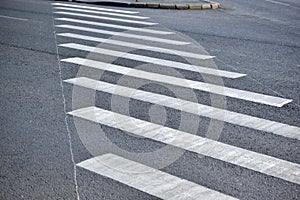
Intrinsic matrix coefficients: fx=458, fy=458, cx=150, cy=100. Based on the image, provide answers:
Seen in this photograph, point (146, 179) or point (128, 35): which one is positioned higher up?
point (128, 35)

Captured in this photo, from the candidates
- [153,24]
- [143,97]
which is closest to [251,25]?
[153,24]

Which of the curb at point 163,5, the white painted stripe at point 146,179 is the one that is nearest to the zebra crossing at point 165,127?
the white painted stripe at point 146,179

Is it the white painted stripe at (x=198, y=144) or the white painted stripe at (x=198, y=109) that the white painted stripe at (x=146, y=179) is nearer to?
the white painted stripe at (x=198, y=144)

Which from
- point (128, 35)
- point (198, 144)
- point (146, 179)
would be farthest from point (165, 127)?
point (128, 35)

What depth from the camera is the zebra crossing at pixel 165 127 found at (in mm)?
4309

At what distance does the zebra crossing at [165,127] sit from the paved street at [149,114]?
0.6 inches

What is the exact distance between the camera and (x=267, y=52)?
9.59 meters

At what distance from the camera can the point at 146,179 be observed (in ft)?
14.2

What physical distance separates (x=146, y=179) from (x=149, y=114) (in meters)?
1.73

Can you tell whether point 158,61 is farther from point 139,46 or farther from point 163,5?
point 163,5

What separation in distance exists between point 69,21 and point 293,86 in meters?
8.01

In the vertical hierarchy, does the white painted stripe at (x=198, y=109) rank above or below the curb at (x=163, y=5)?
below

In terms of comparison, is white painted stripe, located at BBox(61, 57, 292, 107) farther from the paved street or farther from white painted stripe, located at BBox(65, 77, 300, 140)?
white painted stripe, located at BBox(65, 77, 300, 140)

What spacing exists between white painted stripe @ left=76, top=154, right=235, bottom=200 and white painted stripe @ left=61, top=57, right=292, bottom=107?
8.70 ft
